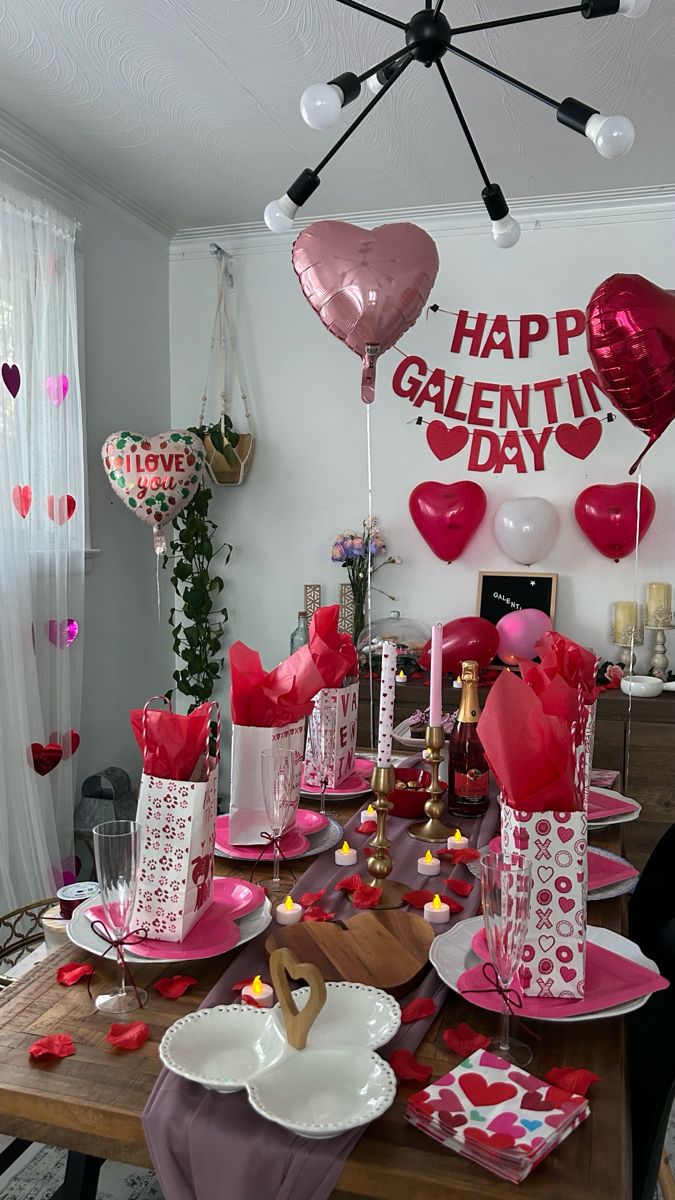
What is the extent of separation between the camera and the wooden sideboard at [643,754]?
2.93 m

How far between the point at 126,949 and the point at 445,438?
271 cm

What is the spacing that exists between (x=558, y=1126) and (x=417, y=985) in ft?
1.00

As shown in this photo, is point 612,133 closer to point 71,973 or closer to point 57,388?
point 71,973

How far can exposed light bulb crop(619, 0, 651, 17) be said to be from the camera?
146 centimetres

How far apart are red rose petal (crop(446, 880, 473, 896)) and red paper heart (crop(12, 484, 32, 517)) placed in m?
1.90

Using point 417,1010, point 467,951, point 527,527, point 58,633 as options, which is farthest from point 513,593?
point 417,1010

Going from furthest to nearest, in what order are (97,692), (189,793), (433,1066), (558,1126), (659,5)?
1. (97,692)
2. (659,5)
3. (189,793)
4. (433,1066)
5. (558,1126)

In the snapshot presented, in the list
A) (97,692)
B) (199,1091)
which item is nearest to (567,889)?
(199,1091)

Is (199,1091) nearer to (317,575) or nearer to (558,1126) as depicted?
(558,1126)

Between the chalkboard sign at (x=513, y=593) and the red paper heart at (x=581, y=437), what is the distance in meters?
0.49

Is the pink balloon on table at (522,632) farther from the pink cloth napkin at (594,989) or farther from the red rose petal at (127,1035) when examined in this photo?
the red rose petal at (127,1035)

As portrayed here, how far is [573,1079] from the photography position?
922 millimetres

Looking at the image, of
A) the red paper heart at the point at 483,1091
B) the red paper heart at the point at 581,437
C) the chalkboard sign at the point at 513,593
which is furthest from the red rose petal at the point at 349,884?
the red paper heart at the point at 581,437

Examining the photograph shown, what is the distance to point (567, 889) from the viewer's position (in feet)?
3.53
